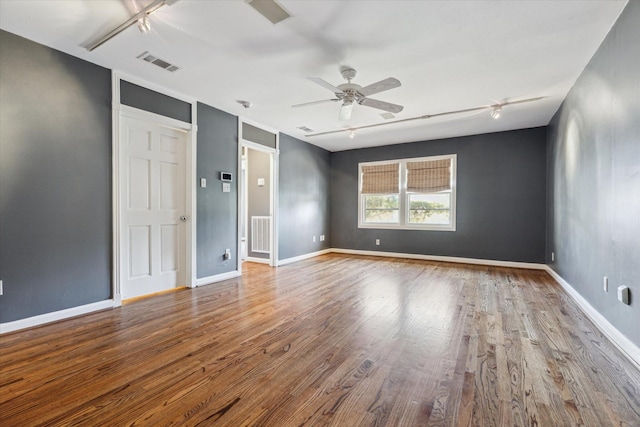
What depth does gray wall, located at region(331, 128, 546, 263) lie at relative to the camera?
532 cm

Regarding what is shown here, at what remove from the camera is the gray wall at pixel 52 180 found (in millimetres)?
2549

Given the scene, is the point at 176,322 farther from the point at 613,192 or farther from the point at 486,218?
the point at 486,218

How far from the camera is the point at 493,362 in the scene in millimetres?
2027

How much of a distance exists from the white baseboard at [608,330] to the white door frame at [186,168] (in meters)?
4.38

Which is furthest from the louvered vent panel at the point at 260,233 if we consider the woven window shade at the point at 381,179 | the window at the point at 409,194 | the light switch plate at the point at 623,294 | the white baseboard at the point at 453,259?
the light switch plate at the point at 623,294

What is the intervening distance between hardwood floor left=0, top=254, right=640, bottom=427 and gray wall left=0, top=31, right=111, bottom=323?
0.38 metres

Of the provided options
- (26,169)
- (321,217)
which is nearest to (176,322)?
(26,169)

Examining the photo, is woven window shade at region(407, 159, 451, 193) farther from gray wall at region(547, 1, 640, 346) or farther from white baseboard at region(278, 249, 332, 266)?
white baseboard at region(278, 249, 332, 266)

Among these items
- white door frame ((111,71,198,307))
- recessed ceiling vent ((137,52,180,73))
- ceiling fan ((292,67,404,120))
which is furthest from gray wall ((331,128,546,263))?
recessed ceiling vent ((137,52,180,73))

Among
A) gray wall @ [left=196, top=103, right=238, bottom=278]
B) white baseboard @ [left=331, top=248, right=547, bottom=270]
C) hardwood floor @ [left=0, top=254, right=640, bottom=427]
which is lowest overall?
hardwood floor @ [left=0, top=254, right=640, bottom=427]

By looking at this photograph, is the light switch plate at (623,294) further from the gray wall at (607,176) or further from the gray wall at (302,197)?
the gray wall at (302,197)

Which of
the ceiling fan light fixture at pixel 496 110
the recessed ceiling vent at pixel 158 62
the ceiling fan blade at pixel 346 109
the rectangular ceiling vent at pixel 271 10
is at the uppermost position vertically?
the rectangular ceiling vent at pixel 271 10

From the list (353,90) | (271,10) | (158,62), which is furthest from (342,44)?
(158,62)

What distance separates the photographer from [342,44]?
2689mm
